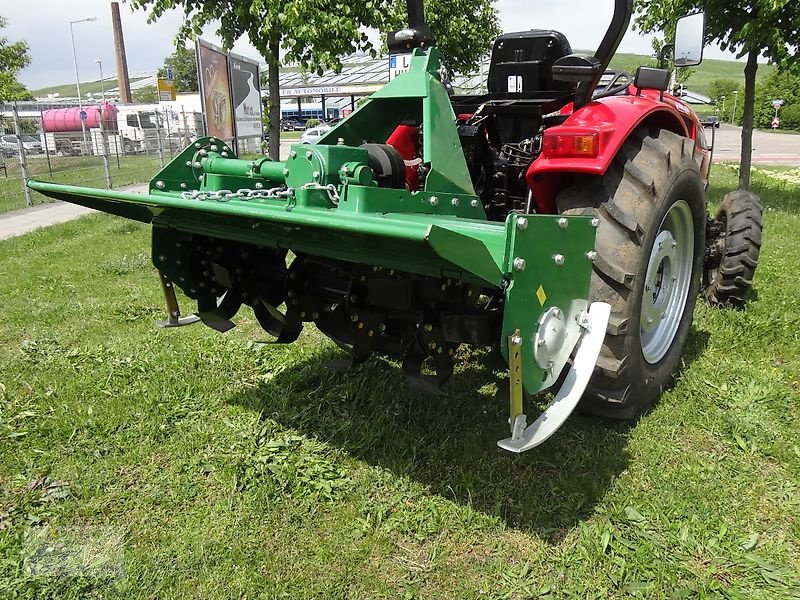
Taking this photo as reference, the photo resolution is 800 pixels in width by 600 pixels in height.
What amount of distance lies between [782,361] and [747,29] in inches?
249

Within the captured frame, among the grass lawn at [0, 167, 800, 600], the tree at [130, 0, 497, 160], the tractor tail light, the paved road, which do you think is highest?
the tree at [130, 0, 497, 160]

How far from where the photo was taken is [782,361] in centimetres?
393

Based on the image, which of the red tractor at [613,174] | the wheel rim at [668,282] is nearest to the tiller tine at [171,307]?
the red tractor at [613,174]

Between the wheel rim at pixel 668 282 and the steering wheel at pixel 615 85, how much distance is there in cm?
87

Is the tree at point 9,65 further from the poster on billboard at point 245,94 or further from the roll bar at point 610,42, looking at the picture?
the roll bar at point 610,42

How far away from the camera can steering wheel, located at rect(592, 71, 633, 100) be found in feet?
12.8

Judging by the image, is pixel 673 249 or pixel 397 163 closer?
pixel 397 163

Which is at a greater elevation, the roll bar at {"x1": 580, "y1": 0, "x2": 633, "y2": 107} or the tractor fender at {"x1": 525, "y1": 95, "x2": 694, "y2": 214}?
the roll bar at {"x1": 580, "y1": 0, "x2": 633, "y2": 107}

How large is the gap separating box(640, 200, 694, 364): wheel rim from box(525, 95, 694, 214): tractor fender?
58 cm

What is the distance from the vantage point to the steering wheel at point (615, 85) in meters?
3.90

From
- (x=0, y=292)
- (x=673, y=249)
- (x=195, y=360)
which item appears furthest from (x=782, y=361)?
(x=0, y=292)

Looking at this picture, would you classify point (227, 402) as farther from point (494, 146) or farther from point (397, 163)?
point (494, 146)

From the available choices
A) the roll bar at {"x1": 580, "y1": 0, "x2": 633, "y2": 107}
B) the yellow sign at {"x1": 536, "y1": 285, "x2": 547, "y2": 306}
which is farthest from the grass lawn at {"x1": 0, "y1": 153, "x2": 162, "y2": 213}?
Result: the yellow sign at {"x1": 536, "y1": 285, "x2": 547, "y2": 306}

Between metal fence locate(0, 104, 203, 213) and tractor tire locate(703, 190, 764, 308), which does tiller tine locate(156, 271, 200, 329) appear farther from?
metal fence locate(0, 104, 203, 213)
